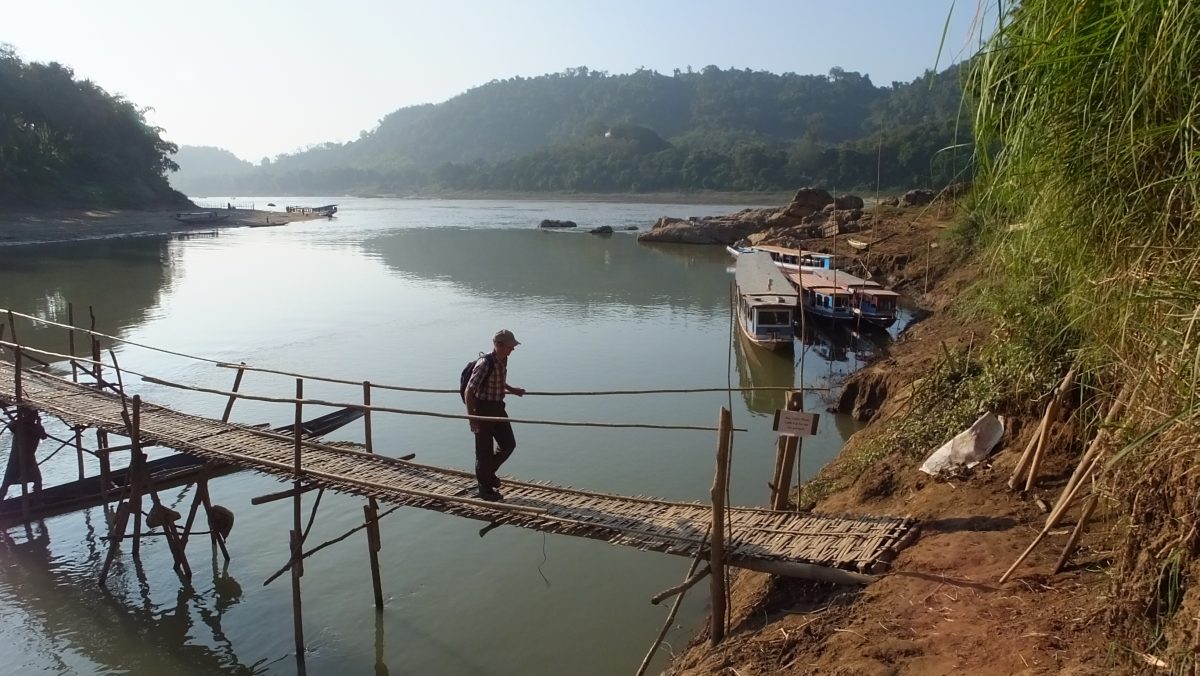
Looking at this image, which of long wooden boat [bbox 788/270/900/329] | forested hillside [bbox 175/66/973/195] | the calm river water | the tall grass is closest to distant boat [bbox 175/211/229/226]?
the calm river water

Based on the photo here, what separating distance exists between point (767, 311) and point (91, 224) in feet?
190

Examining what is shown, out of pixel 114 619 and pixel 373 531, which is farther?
pixel 114 619

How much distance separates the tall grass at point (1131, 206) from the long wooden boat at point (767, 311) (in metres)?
15.2

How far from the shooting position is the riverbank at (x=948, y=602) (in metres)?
4.60

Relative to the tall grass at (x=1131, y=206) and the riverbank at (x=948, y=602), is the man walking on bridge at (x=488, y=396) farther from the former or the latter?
the tall grass at (x=1131, y=206)

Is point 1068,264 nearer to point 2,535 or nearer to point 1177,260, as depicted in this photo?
point 1177,260

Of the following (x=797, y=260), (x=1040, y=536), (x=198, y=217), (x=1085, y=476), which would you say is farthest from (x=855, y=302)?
(x=198, y=217)

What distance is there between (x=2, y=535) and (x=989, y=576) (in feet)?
39.8

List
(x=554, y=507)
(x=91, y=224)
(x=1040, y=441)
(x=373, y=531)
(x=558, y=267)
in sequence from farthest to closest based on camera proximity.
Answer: (x=91, y=224) → (x=558, y=267) → (x=373, y=531) → (x=554, y=507) → (x=1040, y=441)

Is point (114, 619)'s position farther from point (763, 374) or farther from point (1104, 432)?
point (763, 374)

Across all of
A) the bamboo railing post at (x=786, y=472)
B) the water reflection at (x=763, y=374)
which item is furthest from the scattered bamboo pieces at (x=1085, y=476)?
the water reflection at (x=763, y=374)

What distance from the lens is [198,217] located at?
7194 centimetres

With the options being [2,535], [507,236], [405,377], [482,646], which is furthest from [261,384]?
[507,236]

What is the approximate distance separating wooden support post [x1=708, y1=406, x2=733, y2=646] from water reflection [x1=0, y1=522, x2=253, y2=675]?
516cm
